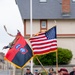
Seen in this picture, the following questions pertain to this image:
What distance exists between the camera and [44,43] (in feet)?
61.3

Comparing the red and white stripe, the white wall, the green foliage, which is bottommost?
the green foliage

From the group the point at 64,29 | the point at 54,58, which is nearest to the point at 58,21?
the point at 64,29

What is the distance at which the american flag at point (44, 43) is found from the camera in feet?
59.9

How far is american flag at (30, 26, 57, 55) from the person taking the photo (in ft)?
59.9

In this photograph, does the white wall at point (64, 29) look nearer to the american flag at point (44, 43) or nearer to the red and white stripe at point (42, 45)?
the american flag at point (44, 43)

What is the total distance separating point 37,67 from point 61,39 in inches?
313

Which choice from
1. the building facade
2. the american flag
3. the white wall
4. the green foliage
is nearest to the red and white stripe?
the american flag

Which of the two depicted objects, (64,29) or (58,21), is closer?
(64,29)

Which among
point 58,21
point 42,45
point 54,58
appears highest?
point 58,21

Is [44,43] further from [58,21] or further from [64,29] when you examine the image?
[58,21]

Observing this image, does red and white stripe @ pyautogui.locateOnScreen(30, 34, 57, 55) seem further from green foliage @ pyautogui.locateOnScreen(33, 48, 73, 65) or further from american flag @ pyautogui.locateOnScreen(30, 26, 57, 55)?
green foliage @ pyautogui.locateOnScreen(33, 48, 73, 65)

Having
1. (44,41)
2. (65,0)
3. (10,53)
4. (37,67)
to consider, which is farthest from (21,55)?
(65,0)

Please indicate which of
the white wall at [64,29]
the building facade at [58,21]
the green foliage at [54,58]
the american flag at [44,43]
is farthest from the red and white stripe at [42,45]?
the white wall at [64,29]

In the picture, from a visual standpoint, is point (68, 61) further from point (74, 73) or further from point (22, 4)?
point (74, 73)
